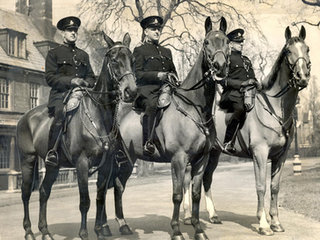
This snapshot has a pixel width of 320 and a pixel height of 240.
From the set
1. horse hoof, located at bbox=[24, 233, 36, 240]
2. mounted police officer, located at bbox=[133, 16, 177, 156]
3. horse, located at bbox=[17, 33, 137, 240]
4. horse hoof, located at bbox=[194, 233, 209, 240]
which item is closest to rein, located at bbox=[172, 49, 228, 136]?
mounted police officer, located at bbox=[133, 16, 177, 156]

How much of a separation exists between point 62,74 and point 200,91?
2722 millimetres

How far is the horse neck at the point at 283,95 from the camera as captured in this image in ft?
25.3

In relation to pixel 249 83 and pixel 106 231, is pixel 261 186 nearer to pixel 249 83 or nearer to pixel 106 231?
pixel 249 83

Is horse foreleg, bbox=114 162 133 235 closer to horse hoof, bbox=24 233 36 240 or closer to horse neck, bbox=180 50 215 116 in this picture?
horse hoof, bbox=24 233 36 240

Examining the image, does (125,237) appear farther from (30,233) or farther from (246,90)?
(246,90)

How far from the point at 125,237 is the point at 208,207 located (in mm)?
2211

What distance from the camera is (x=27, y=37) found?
1189 cm

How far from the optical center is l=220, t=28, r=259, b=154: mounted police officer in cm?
838

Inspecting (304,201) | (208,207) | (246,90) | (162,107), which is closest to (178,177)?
(162,107)

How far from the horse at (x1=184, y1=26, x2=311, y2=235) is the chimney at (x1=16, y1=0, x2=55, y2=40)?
6423 millimetres

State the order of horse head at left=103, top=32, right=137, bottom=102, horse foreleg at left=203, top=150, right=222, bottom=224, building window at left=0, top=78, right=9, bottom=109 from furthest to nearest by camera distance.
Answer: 1. building window at left=0, top=78, right=9, bottom=109
2. horse foreleg at left=203, top=150, right=222, bottom=224
3. horse head at left=103, top=32, right=137, bottom=102

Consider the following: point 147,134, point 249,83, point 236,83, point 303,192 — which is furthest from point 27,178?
point 303,192

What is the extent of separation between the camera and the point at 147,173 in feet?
40.9

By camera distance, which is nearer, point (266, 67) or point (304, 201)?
point (304, 201)
